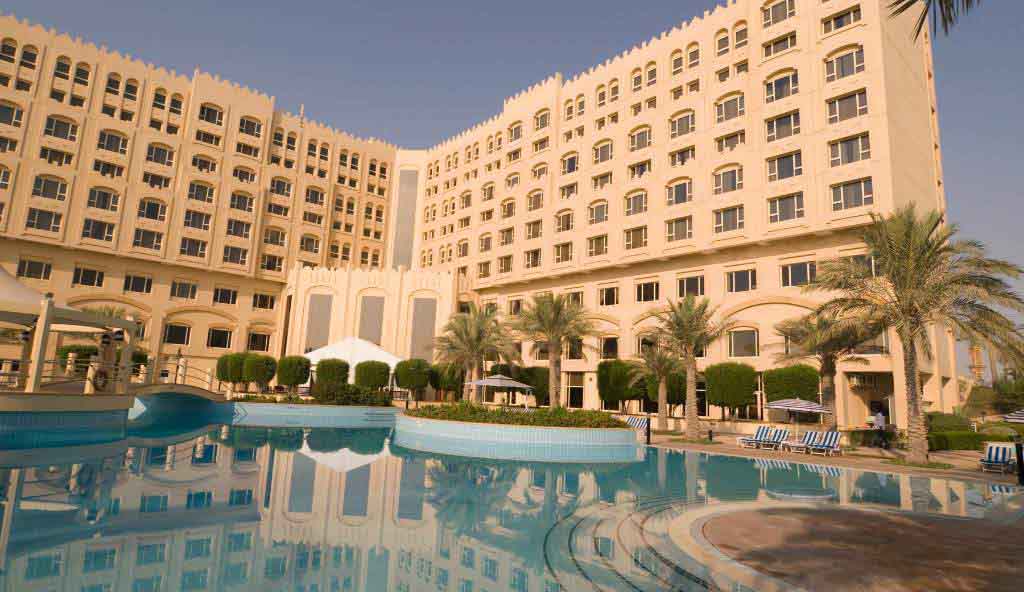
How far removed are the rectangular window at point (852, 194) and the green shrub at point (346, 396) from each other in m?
28.2

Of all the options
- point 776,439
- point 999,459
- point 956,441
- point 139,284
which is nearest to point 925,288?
point 999,459

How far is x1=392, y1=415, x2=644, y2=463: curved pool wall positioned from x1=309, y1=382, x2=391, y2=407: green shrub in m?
11.2

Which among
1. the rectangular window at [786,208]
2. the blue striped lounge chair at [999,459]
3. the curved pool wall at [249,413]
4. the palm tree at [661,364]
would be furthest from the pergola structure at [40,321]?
the rectangular window at [786,208]

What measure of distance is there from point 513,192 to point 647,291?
664 inches

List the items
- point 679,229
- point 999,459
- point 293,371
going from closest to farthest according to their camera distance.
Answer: point 999,459 < point 293,371 < point 679,229

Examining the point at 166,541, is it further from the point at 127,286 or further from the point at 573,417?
the point at 127,286

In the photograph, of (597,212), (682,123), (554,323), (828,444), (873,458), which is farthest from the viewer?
(597,212)

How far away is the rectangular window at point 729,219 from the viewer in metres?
36.3

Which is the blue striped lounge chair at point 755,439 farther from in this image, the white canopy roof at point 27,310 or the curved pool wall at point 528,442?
the white canopy roof at point 27,310

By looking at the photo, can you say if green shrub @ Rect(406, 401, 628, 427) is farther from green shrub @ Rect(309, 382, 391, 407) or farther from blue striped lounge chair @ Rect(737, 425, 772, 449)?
green shrub @ Rect(309, 382, 391, 407)

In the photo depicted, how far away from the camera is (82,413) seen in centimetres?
1906

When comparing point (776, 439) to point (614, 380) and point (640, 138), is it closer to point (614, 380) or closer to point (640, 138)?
point (614, 380)

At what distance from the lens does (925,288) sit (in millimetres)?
19656

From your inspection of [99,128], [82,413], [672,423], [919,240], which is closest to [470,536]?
[82,413]
